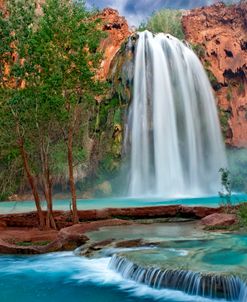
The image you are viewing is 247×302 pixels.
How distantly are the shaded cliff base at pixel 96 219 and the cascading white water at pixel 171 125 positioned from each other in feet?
68.7

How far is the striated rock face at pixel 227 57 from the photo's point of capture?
54.6 metres

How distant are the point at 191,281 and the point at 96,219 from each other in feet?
A: 41.8

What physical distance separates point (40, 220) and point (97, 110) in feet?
101

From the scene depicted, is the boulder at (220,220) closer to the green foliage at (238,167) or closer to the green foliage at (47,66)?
the green foliage at (47,66)

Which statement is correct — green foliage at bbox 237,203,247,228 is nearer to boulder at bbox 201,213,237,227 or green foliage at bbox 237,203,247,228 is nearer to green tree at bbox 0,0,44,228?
boulder at bbox 201,213,237,227

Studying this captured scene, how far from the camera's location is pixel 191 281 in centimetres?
949

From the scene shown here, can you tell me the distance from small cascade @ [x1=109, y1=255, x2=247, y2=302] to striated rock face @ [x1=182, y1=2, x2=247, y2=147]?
44.1 meters

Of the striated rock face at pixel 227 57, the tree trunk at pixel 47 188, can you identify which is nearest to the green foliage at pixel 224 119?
the striated rock face at pixel 227 57

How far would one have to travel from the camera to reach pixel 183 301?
29.9 feet

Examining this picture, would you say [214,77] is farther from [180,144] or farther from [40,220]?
[40,220]

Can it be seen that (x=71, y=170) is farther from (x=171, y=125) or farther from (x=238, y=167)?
(x=238, y=167)

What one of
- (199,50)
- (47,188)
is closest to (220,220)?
(47,188)

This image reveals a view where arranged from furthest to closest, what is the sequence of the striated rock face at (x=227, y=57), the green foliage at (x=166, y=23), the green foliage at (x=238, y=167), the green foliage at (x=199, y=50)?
the green foliage at (x=166, y=23) → the green foliage at (x=199, y=50) → the striated rock face at (x=227, y=57) → the green foliage at (x=238, y=167)

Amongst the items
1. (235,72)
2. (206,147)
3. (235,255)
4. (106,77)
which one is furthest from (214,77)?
(235,255)
